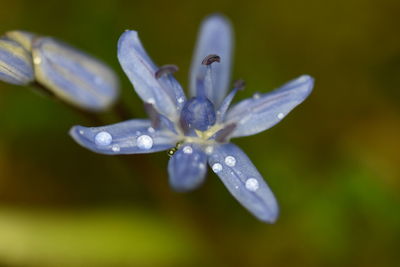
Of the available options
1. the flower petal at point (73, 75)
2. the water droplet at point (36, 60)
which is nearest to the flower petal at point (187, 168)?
the flower petal at point (73, 75)

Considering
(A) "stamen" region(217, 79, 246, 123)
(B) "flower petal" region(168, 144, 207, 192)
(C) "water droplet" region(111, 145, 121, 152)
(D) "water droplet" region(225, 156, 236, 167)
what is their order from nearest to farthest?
(B) "flower petal" region(168, 144, 207, 192) < (C) "water droplet" region(111, 145, 121, 152) < (D) "water droplet" region(225, 156, 236, 167) < (A) "stamen" region(217, 79, 246, 123)

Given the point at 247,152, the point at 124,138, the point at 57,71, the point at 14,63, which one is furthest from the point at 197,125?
the point at 247,152

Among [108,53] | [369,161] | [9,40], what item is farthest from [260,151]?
[9,40]

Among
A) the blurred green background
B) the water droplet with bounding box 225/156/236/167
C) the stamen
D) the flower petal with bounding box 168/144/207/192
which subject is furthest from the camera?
the blurred green background

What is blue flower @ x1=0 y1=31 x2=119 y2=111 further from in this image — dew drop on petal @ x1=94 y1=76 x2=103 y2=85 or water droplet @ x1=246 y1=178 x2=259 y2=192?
water droplet @ x1=246 y1=178 x2=259 y2=192

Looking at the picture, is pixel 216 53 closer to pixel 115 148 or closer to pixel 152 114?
pixel 152 114

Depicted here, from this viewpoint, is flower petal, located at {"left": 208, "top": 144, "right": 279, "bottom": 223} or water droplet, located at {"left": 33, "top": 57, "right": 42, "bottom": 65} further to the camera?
water droplet, located at {"left": 33, "top": 57, "right": 42, "bottom": 65}

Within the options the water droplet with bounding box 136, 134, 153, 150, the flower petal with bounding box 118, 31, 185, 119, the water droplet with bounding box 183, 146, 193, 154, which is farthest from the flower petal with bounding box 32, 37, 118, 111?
the water droplet with bounding box 183, 146, 193, 154

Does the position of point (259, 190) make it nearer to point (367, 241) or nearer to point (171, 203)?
point (171, 203)
